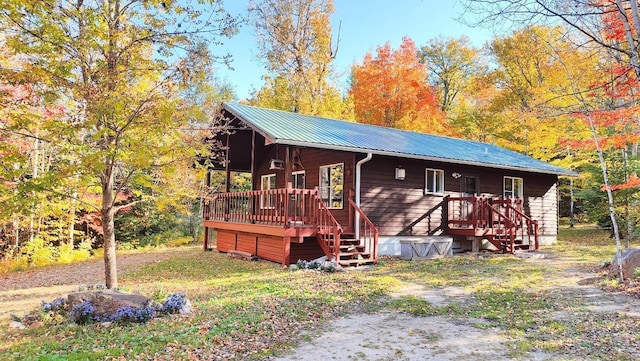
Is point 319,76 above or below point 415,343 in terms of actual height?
above

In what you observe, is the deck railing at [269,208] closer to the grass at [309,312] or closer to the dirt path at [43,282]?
the grass at [309,312]

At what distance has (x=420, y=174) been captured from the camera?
43.7 ft

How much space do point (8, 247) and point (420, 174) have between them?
48.3 ft

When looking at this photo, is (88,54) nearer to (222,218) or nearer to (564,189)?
(222,218)

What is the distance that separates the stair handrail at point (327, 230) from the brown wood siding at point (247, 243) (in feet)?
9.52

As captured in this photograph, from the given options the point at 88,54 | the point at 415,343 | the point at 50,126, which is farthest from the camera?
the point at 88,54

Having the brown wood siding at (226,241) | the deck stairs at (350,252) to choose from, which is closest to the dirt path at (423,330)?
the deck stairs at (350,252)

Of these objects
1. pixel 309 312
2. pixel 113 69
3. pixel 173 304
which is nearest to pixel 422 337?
pixel 309 312

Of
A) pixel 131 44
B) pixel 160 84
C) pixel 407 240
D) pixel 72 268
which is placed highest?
pixel 131 44

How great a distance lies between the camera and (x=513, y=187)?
15781 mm

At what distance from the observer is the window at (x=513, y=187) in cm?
1555

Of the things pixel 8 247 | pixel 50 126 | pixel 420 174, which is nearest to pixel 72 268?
pixel 8 247

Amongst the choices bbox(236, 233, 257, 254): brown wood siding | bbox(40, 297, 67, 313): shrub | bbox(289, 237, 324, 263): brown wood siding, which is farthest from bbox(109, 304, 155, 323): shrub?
bbox(236, 233, 257, 254): brown wood siding

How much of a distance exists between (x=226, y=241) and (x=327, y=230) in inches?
215
